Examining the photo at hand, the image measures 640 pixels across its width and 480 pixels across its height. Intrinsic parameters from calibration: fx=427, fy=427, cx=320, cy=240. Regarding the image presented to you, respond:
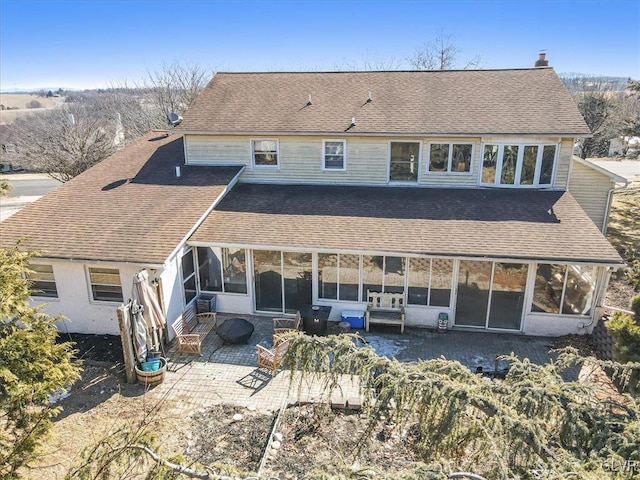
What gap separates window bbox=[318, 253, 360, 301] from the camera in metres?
14.6

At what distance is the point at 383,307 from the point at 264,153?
8545 mm

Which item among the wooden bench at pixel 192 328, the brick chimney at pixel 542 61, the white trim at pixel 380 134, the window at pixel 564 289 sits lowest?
the wooden bench at pixel 192 328

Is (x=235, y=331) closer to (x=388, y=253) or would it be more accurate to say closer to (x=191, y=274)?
(x=191, y=274)

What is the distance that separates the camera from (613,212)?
27.2 meters

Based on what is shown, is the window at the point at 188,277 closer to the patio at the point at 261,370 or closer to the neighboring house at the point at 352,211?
the neighboring house at the point at 352,211

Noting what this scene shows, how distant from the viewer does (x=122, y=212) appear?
15.5 metres

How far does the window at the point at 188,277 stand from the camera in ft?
47.7

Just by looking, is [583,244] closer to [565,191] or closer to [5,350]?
[565,191]

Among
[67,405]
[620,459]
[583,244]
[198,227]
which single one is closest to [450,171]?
[583,244]

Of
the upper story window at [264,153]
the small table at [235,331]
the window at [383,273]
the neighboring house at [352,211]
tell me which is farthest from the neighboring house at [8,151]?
the window at [383,273]

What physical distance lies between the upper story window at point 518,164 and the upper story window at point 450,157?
68cm

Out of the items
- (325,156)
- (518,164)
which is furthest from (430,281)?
(325,156)

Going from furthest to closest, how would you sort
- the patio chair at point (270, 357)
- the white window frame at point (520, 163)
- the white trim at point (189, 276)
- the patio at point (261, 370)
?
the white window frame at point (520, 163) → the white trim at point (189, 276) → the patio chair at point (270, 357) → the patio at point (261, 370)

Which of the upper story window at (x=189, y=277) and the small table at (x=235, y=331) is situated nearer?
the small table at (x=235, y=331)
